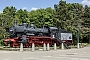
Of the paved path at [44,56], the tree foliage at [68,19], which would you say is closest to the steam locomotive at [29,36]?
the tree foliage at [68,19]

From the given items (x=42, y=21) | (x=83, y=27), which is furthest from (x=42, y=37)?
(x=42, y=21)

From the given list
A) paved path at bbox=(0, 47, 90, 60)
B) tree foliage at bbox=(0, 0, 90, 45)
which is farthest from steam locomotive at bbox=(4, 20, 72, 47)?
paved path at bbox=(0, 47, 90, 60)

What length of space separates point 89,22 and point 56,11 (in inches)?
414

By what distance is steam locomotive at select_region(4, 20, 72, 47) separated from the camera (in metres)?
33.2

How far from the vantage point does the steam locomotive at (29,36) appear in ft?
109

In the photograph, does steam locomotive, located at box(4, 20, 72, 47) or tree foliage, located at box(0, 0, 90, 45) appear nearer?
steam locomotive, located at box(4, 20, 72, 47)

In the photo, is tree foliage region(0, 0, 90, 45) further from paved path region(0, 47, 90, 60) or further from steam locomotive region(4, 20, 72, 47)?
paved path region(0, 47, 90, 60)

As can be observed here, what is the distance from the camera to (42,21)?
65.7 meters

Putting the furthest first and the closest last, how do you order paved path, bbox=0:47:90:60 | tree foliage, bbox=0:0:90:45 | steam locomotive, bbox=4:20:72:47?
tree foliage, bbox=0:0:90:45 < steam locomotive, bbox=4:20:72:47 < paved path, bbox=0:47:90:60

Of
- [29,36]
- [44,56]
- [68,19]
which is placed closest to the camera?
[44,56]

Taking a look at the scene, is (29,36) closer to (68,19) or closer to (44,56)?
(44,56)

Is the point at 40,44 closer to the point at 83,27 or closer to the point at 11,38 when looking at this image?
the point at 11,38

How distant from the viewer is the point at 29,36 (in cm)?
3425

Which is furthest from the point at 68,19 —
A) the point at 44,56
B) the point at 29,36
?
the point at 44,56
